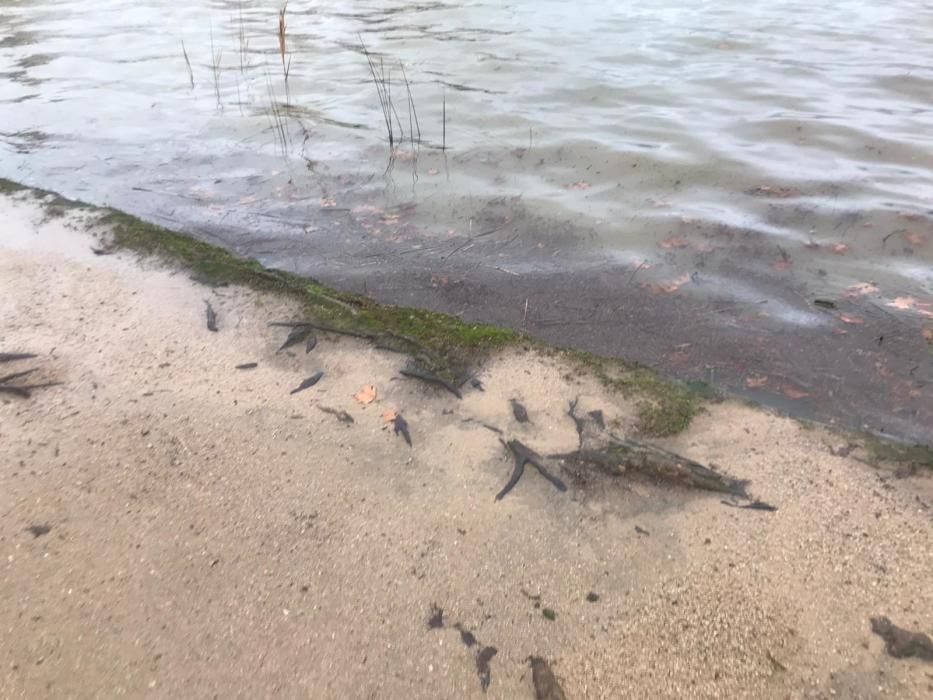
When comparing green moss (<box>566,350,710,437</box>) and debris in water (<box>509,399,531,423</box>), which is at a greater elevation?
green moss (<box>566,350,710,437</box>)

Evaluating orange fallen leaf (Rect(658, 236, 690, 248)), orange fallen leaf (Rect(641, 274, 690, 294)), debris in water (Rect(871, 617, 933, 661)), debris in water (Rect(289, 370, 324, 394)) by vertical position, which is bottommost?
orange fallen leaf (Rect(641, 274, 690, 294))

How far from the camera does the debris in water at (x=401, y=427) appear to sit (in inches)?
110

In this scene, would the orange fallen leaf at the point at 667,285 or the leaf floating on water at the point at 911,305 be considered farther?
the orange fallen leaf at the point at 667,285

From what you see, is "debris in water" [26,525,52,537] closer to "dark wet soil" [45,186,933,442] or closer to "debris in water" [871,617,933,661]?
"dark wet soil" [45,186,933,442]

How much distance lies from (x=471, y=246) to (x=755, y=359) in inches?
83.3

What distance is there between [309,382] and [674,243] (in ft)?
9.34

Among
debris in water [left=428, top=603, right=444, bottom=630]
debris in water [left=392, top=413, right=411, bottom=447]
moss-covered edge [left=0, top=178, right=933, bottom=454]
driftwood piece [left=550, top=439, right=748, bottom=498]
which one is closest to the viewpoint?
debris in water [left=428, top=603, right=444, bottom=630]

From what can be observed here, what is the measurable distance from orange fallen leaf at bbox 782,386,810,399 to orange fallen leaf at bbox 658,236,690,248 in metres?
1.71

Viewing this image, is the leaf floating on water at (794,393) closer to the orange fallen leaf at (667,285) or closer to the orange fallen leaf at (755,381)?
the orange fallen leaf at (755,381)

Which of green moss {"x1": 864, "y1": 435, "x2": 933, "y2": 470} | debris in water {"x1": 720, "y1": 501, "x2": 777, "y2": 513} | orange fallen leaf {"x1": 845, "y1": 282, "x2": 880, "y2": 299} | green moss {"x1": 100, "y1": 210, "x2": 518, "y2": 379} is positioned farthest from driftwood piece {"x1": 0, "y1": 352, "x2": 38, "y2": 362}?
orange fallen leaf {"x1": 845, "y1": 282, "x2": 880, "y2": 299}

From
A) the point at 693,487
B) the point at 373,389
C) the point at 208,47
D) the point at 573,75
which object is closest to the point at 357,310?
the point at 373,389

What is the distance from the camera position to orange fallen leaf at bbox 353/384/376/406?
300 centimetres

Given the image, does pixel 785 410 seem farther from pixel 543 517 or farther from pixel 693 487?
pixel 543 517

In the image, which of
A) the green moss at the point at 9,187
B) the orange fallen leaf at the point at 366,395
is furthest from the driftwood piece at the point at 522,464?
the green moss at the point at 9,187
